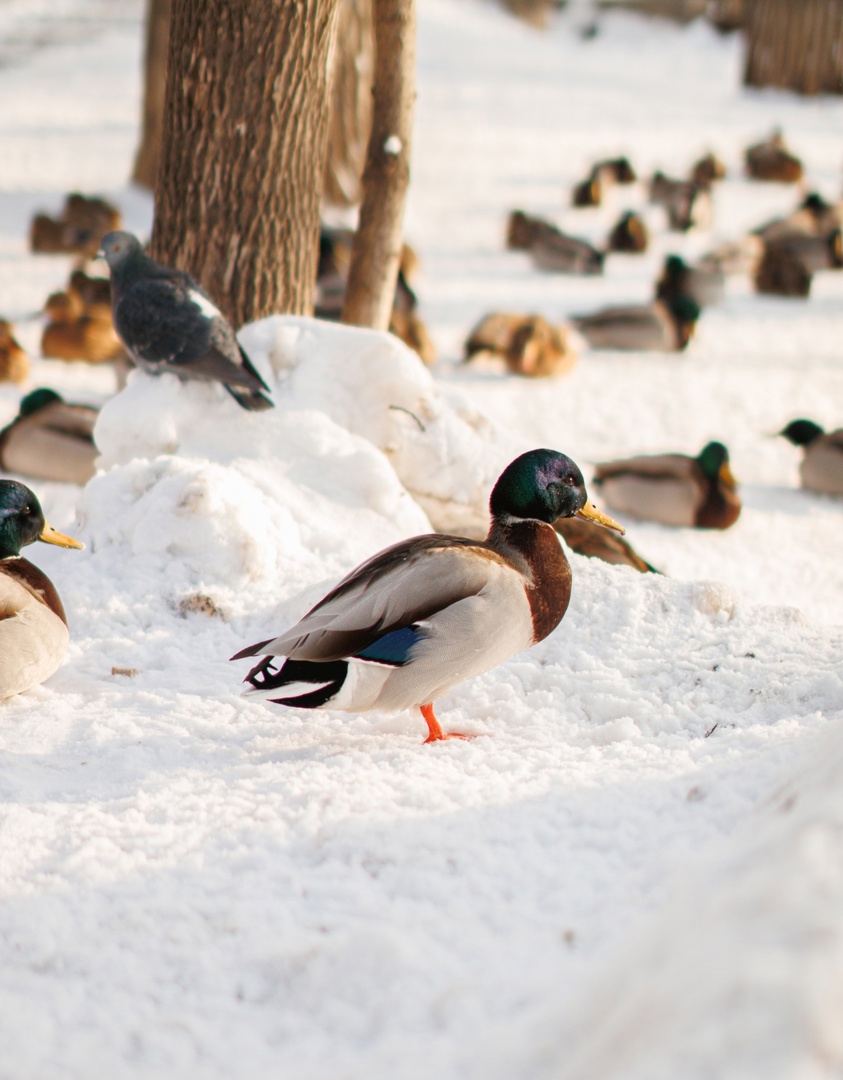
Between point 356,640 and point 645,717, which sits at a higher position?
point 356,640

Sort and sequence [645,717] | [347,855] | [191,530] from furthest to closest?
[191,530] → [645,717] → [347,855]

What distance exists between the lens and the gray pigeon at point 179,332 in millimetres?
4238

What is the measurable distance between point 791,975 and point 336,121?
11.3 m

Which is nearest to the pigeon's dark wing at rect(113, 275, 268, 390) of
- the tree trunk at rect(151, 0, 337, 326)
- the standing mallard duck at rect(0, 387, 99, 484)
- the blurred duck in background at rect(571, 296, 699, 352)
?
the tree trunk at rect(151, 0, 337, 326)

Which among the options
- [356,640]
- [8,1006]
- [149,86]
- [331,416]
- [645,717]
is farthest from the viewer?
[149,86]

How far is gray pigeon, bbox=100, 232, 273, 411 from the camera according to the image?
4.24m

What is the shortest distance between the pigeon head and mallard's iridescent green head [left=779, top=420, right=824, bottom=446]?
3448 millimetres

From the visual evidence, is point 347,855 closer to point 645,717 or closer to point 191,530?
point 645,717

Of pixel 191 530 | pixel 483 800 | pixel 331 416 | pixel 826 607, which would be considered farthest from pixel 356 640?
pixel 826 607

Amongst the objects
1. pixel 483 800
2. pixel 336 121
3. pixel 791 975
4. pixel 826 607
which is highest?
pixel 336 121

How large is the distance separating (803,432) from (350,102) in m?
6.64

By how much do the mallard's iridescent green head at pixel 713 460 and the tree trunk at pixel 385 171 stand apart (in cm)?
156

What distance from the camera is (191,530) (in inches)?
144

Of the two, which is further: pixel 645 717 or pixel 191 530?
pixel 191 530
